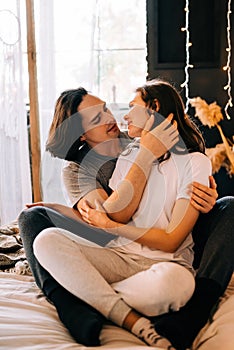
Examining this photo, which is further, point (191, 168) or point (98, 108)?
point (98, 108)

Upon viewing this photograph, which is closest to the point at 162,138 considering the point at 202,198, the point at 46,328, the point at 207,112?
the point at 202,198

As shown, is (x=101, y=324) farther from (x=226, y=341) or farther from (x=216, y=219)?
(x=216, y=219)

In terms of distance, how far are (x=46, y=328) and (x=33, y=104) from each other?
7.59 feet

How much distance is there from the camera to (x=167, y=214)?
6.29ft

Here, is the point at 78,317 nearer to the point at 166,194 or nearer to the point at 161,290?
the point at 161,290

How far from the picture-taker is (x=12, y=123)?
383 centimetres

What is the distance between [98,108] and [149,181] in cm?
42

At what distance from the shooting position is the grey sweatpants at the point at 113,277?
164cm

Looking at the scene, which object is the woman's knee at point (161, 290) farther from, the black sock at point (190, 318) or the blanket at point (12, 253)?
the blanket at point (12, 253)

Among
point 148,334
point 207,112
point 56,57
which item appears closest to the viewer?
point 148,334

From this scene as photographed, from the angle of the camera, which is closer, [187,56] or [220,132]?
[220,132]

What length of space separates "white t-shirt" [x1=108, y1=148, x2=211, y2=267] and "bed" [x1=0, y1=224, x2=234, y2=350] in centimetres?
25

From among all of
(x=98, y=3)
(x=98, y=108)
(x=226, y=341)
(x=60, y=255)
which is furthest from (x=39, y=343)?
(x=98, y=3)


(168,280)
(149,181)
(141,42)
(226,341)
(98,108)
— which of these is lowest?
(226,341)
